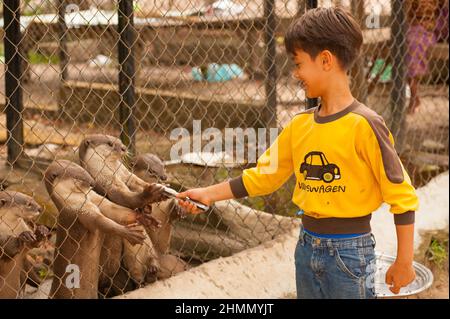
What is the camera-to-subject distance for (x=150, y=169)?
439 cm

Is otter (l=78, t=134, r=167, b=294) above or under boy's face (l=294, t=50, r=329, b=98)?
under

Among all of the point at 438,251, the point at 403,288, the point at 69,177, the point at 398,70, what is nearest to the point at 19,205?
the point at 69,177

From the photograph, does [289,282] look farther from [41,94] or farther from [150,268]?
[41,94]

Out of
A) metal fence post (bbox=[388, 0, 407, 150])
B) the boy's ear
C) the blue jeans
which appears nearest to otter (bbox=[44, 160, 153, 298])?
the blue jeans

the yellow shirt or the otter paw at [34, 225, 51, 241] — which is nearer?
the yellow shirt

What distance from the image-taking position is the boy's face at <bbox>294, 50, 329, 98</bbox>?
2855 mm

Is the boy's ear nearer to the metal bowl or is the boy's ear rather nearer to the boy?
the boy

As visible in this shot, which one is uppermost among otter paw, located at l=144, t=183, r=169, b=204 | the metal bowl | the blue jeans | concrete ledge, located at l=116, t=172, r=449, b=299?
the blue jeans

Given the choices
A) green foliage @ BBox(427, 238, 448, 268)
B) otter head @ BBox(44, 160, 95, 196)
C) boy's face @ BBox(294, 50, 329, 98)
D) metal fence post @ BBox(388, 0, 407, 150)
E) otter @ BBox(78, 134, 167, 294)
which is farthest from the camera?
metal fence post @ BBox(388, 0, 407, 150)

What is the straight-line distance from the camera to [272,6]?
545 cm

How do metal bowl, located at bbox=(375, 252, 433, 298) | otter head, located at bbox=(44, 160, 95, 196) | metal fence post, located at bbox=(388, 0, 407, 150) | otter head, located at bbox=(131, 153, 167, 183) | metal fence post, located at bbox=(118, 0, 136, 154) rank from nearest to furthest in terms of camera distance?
otter head, located at bbox=(44, 160, 95, 196) → metal bowl, located at bbox=(375, 252, 433, 298) → otter head, located at bbox=(131, 153, 167, 183) → metal fence post, located at bbox=(118, 0, 136, 154) → metal fence post, located at bbox=(388, 0, 407, 150)

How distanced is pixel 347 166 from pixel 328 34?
483 millimetres

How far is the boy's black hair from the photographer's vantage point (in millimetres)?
2811

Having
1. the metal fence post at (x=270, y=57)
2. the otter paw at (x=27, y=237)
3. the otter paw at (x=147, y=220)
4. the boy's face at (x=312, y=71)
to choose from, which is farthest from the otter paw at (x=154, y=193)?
the metal fence post at (x=270, y=57)
